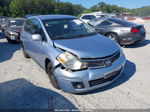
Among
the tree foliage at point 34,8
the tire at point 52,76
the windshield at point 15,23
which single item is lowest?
the tire at point 52,76

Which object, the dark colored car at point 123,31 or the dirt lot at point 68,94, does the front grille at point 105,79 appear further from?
the dark colored car at point 123,31

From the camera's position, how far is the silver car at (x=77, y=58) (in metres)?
3.35

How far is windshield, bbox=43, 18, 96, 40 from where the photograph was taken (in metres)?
4.27

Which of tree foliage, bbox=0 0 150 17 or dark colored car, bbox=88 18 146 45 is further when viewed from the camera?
tree foliage, bbox=0 0 150 17

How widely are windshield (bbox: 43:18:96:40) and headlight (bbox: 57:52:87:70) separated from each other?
81 cm

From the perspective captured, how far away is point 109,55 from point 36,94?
1888 millimetres

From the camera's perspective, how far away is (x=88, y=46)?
3711 millimetres

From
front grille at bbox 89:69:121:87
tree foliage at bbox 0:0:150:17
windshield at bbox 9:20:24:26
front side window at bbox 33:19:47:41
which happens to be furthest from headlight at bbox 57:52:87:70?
tree foliage at bbox 0:0:150:17

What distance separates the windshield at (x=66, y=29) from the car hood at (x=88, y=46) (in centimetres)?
30

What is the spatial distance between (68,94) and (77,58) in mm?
898

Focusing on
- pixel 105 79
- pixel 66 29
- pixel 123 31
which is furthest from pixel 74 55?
pixel 123 31

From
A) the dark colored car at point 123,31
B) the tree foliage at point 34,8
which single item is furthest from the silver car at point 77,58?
the tree foliage at point 34,8

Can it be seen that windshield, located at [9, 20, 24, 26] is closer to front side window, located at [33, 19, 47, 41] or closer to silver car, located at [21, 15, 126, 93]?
front side window, located at [33, 19, 47, 41]

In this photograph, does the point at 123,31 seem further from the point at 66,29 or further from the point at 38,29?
the point at 38,29
